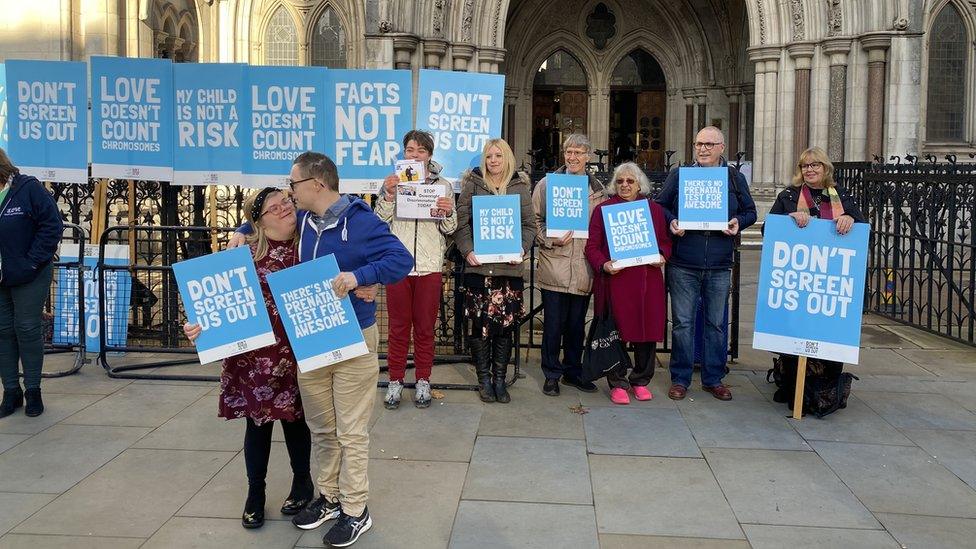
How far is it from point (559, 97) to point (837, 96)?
8.32 m

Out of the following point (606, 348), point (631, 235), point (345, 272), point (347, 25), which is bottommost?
point (606, 348)

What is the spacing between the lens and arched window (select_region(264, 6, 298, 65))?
64.2 ft

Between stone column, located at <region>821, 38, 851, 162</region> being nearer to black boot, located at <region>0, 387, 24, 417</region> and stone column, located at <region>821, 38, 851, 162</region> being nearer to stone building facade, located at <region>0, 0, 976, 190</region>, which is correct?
stone building facade, located at <region>0, 0, 976, 190</region>

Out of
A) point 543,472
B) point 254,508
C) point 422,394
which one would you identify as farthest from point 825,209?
point 254,508

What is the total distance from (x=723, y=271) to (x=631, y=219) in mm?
841

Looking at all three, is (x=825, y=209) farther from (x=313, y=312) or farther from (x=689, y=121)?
(x=689, y=121)

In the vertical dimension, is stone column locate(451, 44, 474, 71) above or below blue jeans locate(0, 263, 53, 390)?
above

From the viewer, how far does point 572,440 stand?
19.0 feet

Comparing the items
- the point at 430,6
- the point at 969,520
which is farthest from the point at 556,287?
the point at 430,6

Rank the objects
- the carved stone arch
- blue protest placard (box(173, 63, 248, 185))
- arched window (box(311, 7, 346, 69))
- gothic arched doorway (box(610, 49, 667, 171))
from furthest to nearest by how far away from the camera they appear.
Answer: gothic arched doorway (box(610, 49, 667, 171)) → arched window (box(311, 7, 346, 69)) → the carved stone arch → blue protest placard (box(173, 63, 248, 185))

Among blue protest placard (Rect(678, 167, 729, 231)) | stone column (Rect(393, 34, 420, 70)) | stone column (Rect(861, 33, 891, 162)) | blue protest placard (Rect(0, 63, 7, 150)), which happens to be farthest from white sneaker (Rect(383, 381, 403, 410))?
stone column (Rect(861, 33, 891, 162))

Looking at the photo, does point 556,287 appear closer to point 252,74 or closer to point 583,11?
point 252,74

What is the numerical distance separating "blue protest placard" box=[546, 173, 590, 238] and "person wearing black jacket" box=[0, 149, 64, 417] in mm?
3556

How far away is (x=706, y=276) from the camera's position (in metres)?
6.76
